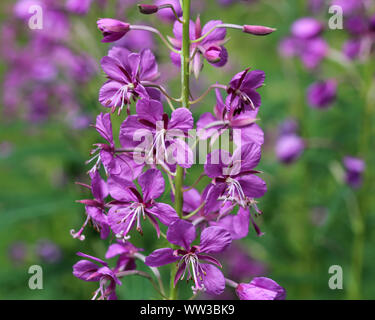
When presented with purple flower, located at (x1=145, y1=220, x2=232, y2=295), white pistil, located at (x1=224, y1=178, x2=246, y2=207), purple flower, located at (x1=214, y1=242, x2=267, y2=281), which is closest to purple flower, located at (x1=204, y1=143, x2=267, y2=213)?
white pistil, located at (x1=224, y1=178, x2=246, y2=207)

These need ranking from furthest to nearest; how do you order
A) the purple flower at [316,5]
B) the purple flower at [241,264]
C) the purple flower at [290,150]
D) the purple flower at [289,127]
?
1. the purple flower at [241,264]
2. the purple flower at [316,5]
3. the purple flower at [289,127]
4. the purple flower at [290,150]

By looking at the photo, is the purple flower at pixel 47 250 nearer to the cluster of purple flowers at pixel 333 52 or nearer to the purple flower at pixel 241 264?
the purple flower at pixel 241 264

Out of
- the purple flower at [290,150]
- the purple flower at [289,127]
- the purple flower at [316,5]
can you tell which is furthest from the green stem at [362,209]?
the purple flower at [316,5]

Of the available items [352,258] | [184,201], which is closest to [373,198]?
[352,258]

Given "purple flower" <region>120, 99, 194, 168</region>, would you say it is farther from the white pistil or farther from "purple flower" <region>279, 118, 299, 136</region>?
"purple flower" <region>279, 118, 299, 136</region>

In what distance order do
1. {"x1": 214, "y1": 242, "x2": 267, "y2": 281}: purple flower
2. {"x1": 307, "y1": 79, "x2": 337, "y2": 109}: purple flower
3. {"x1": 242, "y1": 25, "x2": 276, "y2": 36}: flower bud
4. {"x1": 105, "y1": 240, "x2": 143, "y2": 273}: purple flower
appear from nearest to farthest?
1. {"x1": 242, "y1": 25, "x2": 276, "y2": 36}: flower bud
2. {"x1": 105, "y1": 240, "x2": 143, "y2": 273}: purple flower
3. {"x1": 307, "y1": 79, "x2": 337, "y2": 109}: purple flower
4. {"x1": 214, "y1": 242, "x2": 267, "y2": 281}: purple flower

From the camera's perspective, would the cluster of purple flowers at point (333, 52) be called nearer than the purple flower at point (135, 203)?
No

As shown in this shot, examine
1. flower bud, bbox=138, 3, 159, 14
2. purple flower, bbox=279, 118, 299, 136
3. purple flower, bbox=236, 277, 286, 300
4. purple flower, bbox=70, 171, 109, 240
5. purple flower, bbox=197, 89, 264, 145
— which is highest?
flower bud, bbox=138, 3, 159, 14
